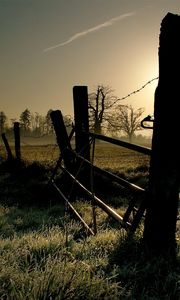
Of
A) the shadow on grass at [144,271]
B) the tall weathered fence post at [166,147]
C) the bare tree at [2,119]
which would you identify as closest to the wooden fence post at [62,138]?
the tall weathered fence post at [166,147]

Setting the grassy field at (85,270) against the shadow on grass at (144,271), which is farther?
the shadow on grass at (144,271)

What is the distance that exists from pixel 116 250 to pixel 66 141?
6125 mm

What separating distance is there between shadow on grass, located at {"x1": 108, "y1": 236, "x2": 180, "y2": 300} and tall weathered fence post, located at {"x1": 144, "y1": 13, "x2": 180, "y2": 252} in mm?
205

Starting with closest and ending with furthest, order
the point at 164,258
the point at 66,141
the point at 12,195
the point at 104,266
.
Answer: the point at 104,266, the point at 164,258, the point at 66,141, the point at 12,195

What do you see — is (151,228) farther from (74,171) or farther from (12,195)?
(12,195)

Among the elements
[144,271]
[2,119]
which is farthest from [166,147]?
[2,119]

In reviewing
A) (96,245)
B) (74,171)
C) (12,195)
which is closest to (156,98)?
(96,245)

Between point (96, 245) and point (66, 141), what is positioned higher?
point (66, 141)

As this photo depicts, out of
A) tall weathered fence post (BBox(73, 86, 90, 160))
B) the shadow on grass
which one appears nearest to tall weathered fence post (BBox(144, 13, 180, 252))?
the shadow on grass

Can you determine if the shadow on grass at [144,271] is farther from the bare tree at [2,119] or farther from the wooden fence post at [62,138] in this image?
the bare tree at [2,119]

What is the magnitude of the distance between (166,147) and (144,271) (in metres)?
1.28

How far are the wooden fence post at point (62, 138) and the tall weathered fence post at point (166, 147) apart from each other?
5401 millimetres

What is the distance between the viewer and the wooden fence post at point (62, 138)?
1030cm

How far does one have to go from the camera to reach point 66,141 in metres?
10.5
